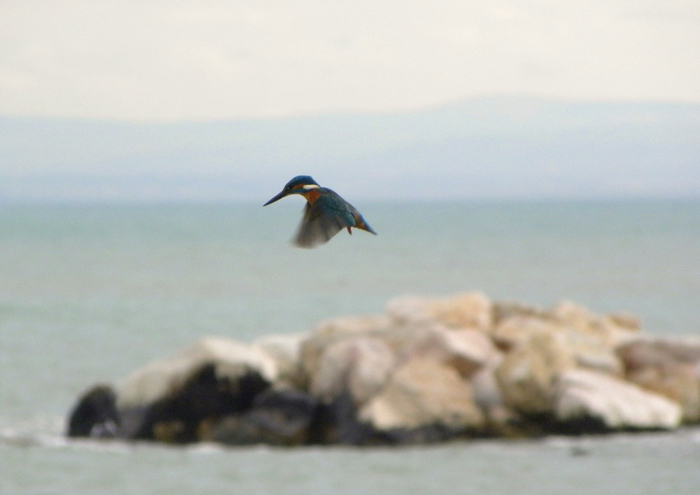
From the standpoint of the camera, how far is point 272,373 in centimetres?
2128

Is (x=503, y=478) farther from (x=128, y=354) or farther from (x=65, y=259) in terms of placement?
(x=65, y=259)

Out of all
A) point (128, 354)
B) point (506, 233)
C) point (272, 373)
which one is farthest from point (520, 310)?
point (506, 233)

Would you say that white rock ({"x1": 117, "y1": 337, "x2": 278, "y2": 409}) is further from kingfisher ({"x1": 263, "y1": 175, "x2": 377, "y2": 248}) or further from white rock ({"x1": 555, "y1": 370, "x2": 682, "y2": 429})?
kingfisher ({"x1": 263, "y1": 175, "x2": 377, "y2": 248})

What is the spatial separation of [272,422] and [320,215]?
49.5ft

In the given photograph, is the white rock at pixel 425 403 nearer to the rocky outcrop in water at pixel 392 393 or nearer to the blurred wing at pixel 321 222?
the rocky outcrop in water at pixel 392 393

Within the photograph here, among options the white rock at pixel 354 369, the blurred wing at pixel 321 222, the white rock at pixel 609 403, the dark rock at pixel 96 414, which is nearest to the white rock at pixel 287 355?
the white rock at pixel 354 369

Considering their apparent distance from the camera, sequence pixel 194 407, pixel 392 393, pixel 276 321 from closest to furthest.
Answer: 1. pixel 392 393
2. pixel 194 407
3. pixel 276 321

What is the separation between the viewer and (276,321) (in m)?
43.8

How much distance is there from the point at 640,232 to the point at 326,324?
13442 cm

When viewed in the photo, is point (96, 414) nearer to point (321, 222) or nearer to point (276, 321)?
point (321, 222)

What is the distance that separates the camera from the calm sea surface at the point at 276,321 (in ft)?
64.2

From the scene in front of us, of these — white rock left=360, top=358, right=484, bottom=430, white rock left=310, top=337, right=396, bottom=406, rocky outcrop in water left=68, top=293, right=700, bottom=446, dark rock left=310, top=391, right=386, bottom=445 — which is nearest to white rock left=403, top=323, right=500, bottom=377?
rocky outcrop in water left=68, top=293, right=700, bottom=446

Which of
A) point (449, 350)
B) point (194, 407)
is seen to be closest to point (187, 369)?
point (194, 407)

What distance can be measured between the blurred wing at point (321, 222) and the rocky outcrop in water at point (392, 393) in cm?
1369
